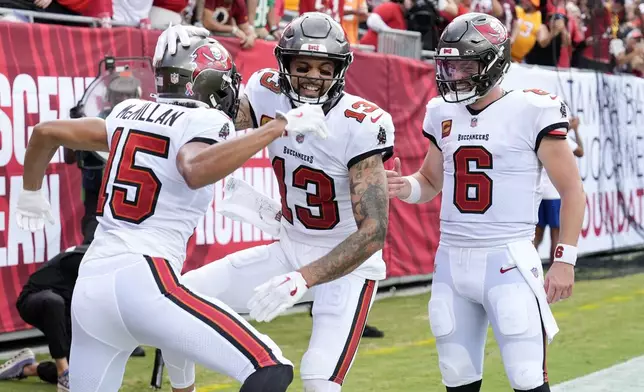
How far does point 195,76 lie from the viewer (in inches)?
155

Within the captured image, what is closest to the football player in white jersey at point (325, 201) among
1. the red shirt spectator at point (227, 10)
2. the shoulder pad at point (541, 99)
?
the shoulder pad at point (541, 99)

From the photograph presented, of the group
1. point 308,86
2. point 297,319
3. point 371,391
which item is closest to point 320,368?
point 308,86

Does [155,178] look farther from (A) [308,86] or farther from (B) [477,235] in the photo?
(B) [477,235]

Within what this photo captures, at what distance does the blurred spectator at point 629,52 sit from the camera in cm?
1482

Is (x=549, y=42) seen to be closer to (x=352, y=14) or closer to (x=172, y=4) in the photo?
(x=352, y=14)

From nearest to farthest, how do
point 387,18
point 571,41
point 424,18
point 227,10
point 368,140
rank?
point 368,140 < point 227,10 < point 387,18 < point 424,18 < point 571,41

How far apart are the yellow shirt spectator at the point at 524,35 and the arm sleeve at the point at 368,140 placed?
8.99 meters

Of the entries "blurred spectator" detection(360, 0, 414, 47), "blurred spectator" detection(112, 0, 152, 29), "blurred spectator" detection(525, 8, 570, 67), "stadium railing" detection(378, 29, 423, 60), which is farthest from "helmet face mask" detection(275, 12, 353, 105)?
"blurred spectator" detection(525, 8, 570, 67)

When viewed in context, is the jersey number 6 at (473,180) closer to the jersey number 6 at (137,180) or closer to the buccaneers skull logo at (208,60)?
the buccaneers skull logo at (208,60)

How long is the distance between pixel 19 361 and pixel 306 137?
294 centimetres

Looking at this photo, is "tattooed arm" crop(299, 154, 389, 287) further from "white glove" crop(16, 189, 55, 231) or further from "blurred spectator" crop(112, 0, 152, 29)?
"blurred spectator" crop(112, 0, 152, 29)

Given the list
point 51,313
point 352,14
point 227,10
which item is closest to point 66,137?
point 51,313

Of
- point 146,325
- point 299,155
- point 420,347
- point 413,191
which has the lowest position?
point 420,347

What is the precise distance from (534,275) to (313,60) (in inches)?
49.7
